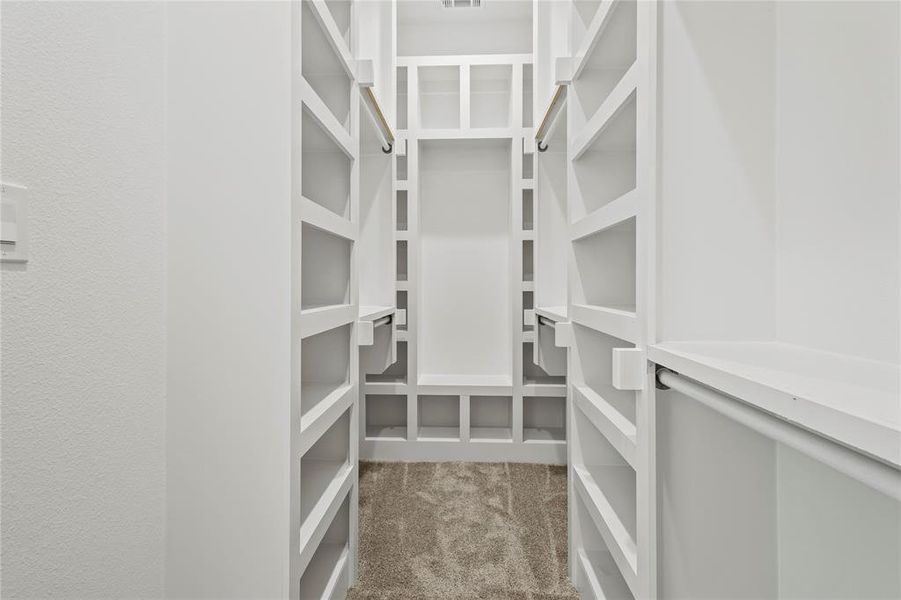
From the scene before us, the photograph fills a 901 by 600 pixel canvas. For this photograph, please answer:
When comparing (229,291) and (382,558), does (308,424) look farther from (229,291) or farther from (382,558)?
(382,558)

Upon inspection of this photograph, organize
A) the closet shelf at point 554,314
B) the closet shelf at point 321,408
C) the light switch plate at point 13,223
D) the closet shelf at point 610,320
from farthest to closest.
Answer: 1. the closet shelf at point 554,314
2. the closet shelf at point 321,408
3. the closet shelf at point 610,320
4. the light switch plate at point 13,223

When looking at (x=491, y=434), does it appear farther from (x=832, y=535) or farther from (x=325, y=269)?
(x=832, y=535)

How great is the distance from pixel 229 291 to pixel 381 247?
1435mm

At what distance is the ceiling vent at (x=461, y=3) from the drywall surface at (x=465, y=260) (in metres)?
→ 0.78

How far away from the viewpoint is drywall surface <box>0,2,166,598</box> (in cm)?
70

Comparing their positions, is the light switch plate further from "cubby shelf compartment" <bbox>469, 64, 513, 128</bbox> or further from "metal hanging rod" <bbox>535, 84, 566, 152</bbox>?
"cubby shelf compartment" <bbox>469, 64, 513, 128</bbox>

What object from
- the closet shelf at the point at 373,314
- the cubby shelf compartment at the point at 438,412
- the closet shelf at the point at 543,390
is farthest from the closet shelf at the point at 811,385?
the cubby shelf compartment at the point at 438,412

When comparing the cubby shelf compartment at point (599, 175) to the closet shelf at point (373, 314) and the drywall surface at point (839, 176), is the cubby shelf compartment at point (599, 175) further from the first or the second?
the closet shelf at point (373, 314)

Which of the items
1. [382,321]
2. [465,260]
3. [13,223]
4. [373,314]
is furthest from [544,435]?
[13,223]

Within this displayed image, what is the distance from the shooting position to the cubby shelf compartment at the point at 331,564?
1256 mm

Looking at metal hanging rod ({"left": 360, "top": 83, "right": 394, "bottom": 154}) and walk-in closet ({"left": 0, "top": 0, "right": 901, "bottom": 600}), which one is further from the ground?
metal hanging rod ({"left": 360, "top": 83, "right": 394, "bottom": 154})

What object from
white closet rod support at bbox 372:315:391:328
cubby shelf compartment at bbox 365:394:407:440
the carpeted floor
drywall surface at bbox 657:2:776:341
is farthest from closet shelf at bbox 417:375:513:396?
drywall surface at bbox 657:2:776:341

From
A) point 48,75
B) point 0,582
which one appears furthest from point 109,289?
point 0,582

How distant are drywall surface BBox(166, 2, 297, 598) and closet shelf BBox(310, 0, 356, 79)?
167mm
